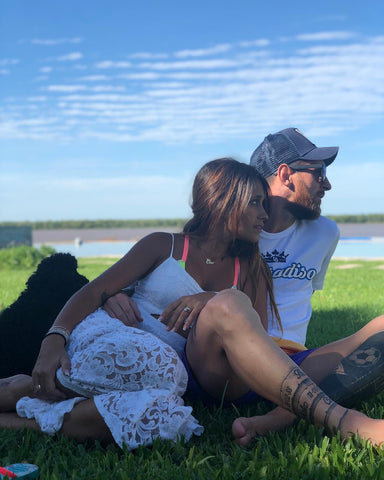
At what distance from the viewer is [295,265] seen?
3.46 meters

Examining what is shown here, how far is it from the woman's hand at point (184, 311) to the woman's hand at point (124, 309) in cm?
14

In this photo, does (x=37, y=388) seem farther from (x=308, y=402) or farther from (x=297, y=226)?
(x=297, y=226)

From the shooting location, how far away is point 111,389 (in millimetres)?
2621

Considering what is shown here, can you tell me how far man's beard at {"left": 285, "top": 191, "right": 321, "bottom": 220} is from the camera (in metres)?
3.54

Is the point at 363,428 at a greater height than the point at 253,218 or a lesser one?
lesser

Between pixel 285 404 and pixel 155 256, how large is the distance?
3.29ft

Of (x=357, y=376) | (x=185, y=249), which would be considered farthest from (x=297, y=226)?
(x=357, y=376)

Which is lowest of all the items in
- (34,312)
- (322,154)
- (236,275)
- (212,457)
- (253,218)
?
(212,457)

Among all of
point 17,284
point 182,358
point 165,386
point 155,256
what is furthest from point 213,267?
point 17,284

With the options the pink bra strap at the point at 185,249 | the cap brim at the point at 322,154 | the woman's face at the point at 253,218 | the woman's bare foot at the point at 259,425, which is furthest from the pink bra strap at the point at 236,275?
the cap brim at the point at 322,154

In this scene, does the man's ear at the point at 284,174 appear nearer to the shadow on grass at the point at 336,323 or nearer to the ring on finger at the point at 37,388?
the ring on finger at the point at 37,388

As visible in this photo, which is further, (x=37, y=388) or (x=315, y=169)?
(x=315, y=169)

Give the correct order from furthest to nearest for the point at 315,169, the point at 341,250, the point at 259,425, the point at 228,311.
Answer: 1. the point at 341,250
2. the point at 315,169
3. the point at 259,425
4. the point at 228,311

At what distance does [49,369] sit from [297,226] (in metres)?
1.69
